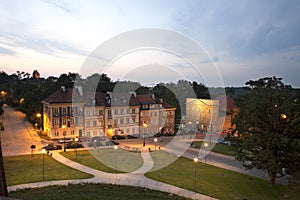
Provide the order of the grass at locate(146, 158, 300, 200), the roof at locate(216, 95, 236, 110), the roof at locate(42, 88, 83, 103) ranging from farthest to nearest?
1. the roof at locate(216, 95, 236, 110)
2. the roof at locate(42, 88, 83, 103)
3. the grass at locate(146, 158, 300, 200)

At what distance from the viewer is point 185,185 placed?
1795 cm

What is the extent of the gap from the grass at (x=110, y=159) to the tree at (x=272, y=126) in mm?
10666

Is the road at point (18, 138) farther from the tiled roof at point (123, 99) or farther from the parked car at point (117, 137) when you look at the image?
the tiled roof at point (123, 99)

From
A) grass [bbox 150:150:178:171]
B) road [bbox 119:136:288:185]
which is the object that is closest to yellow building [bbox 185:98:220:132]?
road [bbox 119:136:288:185]

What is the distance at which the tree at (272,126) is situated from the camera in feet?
56.1

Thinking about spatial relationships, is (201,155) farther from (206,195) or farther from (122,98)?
(122,98)

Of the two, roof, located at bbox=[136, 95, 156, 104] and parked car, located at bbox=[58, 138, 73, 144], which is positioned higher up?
roof, located at bbox=[136, 95, 156, 104]

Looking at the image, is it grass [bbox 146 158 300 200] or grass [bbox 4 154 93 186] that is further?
grass [bbox 4 154 93 186]

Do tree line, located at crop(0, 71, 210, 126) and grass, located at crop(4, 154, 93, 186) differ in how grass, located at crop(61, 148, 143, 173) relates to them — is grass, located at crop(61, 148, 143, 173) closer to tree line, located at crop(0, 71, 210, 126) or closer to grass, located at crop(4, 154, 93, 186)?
grass, located at crop(4, 154, 93, 186)

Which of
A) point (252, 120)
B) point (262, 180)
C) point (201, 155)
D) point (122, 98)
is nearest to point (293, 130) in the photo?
point (252, 120)

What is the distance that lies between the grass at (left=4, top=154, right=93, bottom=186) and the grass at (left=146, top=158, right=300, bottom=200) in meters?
7.04

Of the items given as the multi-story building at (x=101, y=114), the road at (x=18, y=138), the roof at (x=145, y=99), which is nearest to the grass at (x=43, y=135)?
the road at (x=18, y=138)

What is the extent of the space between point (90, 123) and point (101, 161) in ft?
43.8

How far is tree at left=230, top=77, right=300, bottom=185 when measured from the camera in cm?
1709
